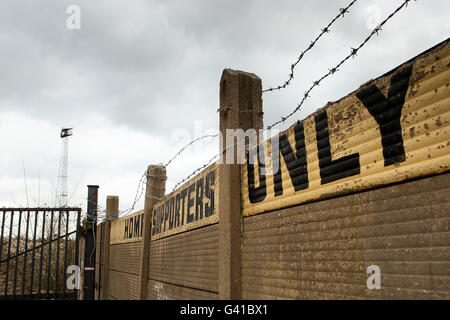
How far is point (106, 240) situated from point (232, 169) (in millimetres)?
7851

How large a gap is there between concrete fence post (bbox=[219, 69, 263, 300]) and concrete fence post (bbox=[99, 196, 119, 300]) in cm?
671

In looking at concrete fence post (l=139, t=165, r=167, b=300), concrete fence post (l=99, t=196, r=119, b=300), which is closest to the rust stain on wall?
concrete fence post (l=139, t=165, r=167, b=300)

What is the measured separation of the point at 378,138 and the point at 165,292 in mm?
4157

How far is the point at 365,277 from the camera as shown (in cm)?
202

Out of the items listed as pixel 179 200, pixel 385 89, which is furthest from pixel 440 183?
pixel 179 200

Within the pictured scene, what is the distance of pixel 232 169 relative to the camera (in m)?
3.55

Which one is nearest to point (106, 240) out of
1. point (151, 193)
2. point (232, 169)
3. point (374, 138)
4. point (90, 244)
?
point (90, 244)

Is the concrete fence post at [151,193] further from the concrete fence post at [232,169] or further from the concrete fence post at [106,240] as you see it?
the concrete fence post at [232,169]

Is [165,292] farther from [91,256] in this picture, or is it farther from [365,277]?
[365,277]

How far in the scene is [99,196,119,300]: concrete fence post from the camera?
32.4 feet

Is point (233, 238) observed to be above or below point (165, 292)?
above

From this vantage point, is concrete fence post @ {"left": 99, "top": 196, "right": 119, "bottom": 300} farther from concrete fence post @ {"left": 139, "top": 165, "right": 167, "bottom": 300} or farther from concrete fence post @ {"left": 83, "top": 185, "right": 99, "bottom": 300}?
concrete fence post @ {"left": 139, "top": 165, "right": 167, "bottom": 300}

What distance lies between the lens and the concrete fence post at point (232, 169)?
131 inches

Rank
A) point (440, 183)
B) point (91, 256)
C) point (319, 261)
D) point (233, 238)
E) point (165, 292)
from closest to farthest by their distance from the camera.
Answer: point (440, 183) < point (319, 261) < point (233, 238) < point (165, 292) < point (91, 256)
